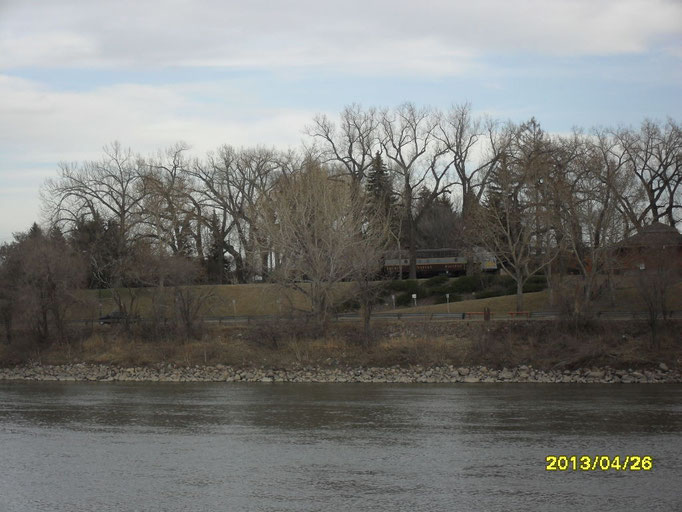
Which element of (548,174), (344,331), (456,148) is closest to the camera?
(344,331)

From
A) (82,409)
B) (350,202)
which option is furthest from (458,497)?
(350,202)

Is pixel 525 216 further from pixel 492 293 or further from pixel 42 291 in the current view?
pixel 42 291

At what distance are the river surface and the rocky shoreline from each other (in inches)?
105

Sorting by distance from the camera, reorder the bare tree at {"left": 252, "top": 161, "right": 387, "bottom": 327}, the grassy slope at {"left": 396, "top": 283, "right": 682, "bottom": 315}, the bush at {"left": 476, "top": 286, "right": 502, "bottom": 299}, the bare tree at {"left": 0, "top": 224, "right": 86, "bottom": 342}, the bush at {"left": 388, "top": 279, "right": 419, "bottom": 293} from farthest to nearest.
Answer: the bush at {"left": 388, "top": 279, "right": 419, "bottom": 293} → the bush at {"left": 476, "top": 286, "right": 502, "bottom": 299} → the bare tree at {"left": 0, "top": 224, "right": 86, "bottom": 342} → the grassy slope at {"left": 396, "top": 283, "right": 682, "bottom": 315} → the bare tree at {"left": 252, "top": 161, "right": 387, "bottom": 327}

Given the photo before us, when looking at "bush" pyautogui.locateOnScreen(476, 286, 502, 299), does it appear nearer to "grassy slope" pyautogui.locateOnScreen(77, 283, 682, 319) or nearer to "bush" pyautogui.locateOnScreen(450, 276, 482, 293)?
"bush" pyautogui.locateOnScreen(450, 276, 482, 293)

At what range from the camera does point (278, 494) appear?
1797cm

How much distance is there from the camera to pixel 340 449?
22.6 m

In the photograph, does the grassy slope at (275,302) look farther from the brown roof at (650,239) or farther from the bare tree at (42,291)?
the brown roof at (650,239)

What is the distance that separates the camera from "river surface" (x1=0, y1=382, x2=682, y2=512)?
17484 millimetres

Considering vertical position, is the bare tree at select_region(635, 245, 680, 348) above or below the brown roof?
below

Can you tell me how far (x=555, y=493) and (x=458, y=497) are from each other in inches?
87.8

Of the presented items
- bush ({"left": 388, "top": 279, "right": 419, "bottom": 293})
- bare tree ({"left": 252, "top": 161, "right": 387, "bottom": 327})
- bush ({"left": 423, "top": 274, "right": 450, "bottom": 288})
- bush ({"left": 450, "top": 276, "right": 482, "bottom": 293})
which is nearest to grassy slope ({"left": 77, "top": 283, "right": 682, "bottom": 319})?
bare tree ({"left": 252, "top": 161, "right": 387, "bottom": 327})

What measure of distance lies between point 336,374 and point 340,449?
18.7 meters

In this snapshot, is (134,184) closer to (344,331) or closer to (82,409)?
(344,331)
